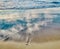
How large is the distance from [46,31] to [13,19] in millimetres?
501

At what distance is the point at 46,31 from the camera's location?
1.47m

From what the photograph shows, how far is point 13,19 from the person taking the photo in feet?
5.88

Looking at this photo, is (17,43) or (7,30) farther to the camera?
(7,30)

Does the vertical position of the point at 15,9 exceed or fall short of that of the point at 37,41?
it exceeds it

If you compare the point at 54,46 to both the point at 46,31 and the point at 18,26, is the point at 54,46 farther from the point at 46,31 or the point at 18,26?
the point at 18,26

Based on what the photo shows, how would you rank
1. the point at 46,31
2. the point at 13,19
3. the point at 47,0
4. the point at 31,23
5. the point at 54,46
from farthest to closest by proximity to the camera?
the point at 47,0 → the point at 13,19 → the point at 31,23 → the point at 46,31 → the point at 54,46

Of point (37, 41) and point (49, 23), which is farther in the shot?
point (49, 23)

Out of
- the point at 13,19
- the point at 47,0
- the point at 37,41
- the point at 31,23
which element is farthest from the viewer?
the point at 47,0

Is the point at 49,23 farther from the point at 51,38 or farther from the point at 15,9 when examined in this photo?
the point at 15,9

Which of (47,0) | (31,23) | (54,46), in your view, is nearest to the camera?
(54,46)

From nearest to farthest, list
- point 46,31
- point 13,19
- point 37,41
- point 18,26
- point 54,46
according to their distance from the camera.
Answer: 1. point 54,46
2. point 37,41
3. point 46,31
4. point 18,26
5. point 13,19

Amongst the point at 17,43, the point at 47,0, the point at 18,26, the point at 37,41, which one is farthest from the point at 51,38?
the point at 47,0

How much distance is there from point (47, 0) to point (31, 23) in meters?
1.26

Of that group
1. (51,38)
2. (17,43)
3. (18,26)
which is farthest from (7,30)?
(51,38)
